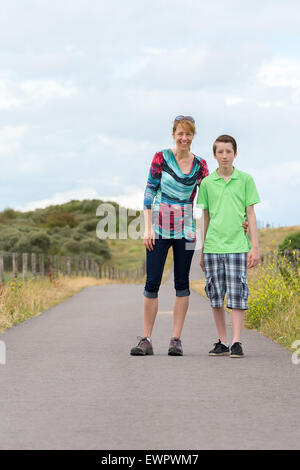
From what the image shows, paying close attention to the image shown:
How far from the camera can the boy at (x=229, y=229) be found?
782 centimetres

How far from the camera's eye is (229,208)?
25.7ft

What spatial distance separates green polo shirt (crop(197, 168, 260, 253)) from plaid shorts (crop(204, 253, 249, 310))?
0.31 ft

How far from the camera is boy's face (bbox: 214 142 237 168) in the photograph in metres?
7.83

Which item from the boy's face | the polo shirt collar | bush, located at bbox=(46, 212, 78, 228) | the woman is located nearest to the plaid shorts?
the woman

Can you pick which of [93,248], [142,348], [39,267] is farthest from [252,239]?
[93,248]

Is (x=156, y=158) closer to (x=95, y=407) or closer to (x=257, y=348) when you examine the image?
(x=257, y=348)

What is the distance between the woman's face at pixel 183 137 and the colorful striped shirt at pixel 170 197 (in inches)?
5.0

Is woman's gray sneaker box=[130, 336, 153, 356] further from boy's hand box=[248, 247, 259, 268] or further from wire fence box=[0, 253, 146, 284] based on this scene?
wire fence box=[0, 253, 146, 284]

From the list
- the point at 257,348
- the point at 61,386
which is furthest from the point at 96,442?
the point at 257,348

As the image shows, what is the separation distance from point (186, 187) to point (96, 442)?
379cm

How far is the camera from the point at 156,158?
311 inches

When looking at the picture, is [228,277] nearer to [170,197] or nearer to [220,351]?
[220,351]

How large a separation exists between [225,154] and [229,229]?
0.75 metres

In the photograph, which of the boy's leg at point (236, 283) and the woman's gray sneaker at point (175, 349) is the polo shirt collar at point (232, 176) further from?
the woman's gray sneaker at point (175, 349)
